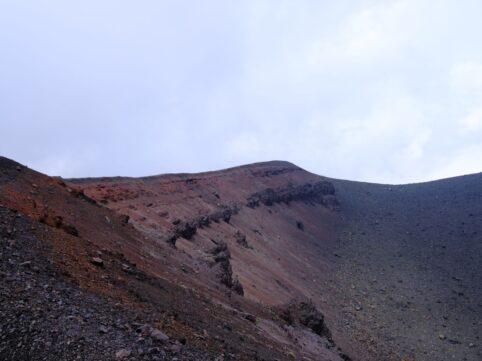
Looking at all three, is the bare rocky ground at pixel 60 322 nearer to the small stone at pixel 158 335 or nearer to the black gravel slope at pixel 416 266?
the small stone at pixel 158 335

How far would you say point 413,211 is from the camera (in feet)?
136

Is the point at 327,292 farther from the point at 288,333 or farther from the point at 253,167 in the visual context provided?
the point at 253,167

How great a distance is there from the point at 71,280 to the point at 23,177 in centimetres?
564

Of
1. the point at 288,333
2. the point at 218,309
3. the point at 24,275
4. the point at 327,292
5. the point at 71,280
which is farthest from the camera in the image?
the point at 327,292

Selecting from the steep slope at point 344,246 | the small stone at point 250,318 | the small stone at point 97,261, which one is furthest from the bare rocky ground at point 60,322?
the steep slope at point 344,246

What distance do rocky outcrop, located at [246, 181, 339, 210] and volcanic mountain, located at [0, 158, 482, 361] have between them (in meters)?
0.14

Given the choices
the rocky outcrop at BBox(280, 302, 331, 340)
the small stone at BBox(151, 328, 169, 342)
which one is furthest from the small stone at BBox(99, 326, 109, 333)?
the rocky outcrop at BBox(280, 302, 331, 340)

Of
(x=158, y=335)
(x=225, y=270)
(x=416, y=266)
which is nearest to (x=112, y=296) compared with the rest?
(x=158, y=335)

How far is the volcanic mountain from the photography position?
613 cm

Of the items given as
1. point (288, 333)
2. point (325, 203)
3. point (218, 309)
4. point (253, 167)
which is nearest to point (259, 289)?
point (288, 333)

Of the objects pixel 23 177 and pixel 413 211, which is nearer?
pixel 23 177

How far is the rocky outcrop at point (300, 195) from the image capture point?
31675 millimetres

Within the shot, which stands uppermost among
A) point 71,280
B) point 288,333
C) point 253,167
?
point 253,167

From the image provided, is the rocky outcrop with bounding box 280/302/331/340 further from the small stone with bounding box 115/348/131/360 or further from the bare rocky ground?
the small stone with bounding box 115/348/131/360
